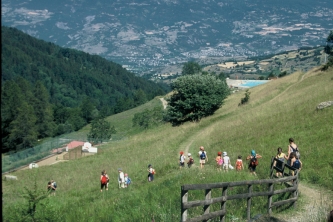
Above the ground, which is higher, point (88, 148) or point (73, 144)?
point (88, 148)

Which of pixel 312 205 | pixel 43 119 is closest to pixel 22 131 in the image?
pixel 43 119

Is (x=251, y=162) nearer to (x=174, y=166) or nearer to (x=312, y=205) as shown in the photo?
(x=312, y=205)

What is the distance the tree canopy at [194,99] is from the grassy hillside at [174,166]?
2172 millimetres

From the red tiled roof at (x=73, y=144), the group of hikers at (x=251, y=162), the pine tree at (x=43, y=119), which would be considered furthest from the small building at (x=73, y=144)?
the pine tree at (x=43, y=119)

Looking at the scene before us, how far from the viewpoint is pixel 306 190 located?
15.2 meters

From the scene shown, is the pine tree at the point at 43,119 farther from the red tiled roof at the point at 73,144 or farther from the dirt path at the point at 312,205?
the dirt path at the point at 312,205

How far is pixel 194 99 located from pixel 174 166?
25055 millimetres

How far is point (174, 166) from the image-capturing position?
24.8m

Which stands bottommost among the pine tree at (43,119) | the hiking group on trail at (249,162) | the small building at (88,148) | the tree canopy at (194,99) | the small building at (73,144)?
the pine tree at (43,119)

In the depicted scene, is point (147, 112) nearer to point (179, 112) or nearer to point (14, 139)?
point (14, 139)

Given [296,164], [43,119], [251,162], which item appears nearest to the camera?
[296,164]

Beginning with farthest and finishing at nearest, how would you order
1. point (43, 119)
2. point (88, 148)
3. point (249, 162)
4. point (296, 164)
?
1. point (43, 119)
2. point (88, 148)
3. point (249, 162)
4. point (296, 164)

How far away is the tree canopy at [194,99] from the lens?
161ft

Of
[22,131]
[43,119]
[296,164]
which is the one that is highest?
[296,164]
